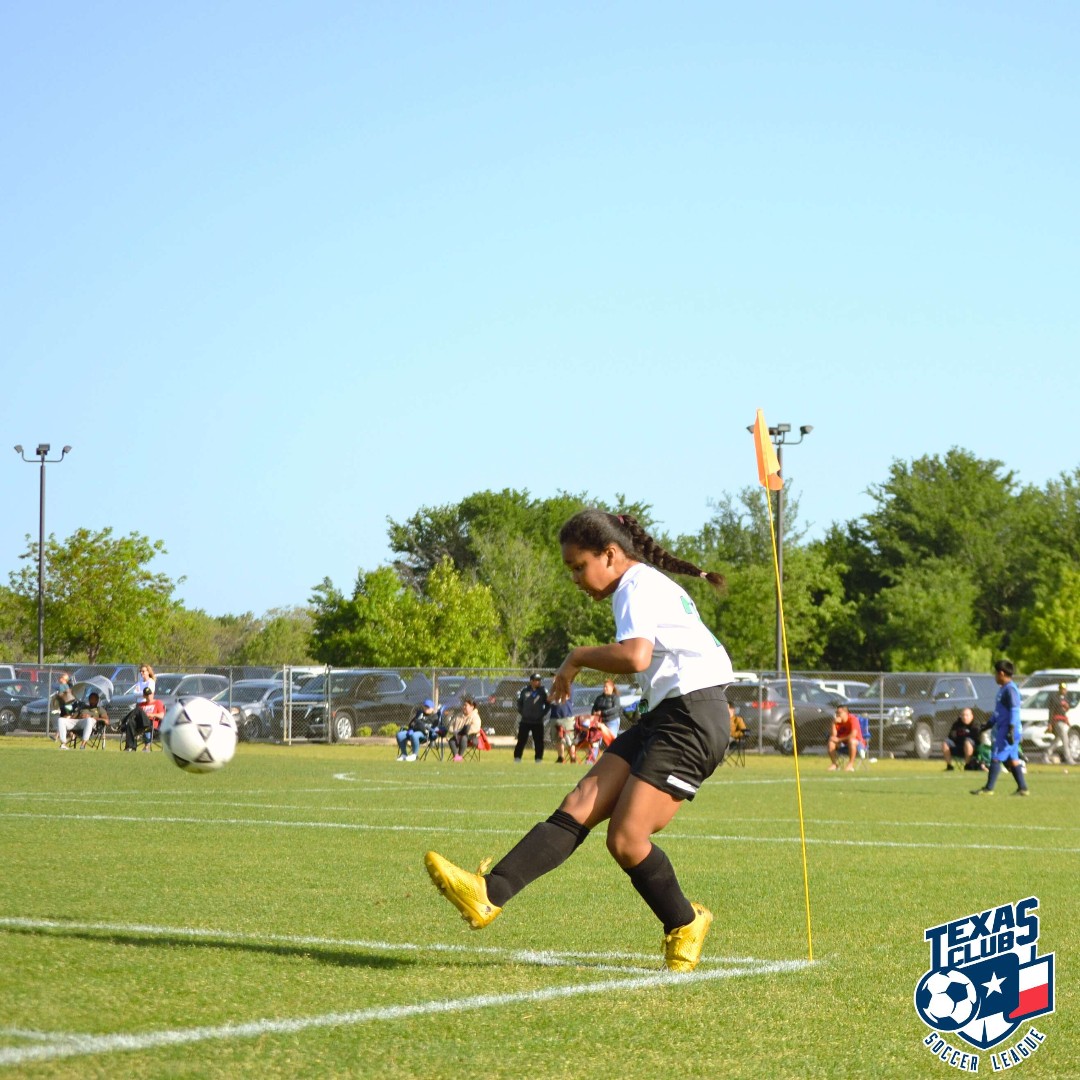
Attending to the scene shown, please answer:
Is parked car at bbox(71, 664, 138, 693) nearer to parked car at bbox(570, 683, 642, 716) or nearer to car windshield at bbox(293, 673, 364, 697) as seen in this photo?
car windshield at bbox(293, 673, 364, 697)

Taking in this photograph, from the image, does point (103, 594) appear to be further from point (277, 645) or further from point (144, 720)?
point (277, 645)

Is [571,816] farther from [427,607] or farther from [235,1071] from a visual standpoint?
[427,607]

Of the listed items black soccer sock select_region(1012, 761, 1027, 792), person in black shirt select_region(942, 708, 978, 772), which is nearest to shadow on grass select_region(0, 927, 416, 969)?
black soccer sock select_region(1012, 761, 1027, 792)

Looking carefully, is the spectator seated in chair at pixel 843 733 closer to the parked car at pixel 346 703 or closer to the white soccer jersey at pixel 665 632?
the parked car at pixel 346 703

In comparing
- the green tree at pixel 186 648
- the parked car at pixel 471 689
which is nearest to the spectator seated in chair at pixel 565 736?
the parked car at pixel 471 689

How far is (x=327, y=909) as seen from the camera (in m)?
8.66

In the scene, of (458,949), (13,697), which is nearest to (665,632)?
(458,949)

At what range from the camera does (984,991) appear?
19.7 ft

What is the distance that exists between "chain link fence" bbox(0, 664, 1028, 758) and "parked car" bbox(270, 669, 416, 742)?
26mm

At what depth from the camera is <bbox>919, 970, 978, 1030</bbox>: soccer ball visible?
5766 millimetres

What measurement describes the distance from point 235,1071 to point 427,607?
63525 mm

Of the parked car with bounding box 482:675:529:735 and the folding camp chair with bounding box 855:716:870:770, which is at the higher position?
the parked car with bounding box 482:675:529:735

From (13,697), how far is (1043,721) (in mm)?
26801

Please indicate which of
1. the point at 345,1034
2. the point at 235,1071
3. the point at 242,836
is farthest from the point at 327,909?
the point at 242,836
